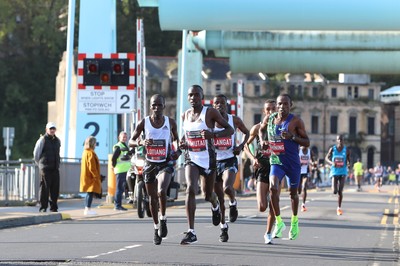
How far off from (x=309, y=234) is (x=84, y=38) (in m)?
18.6

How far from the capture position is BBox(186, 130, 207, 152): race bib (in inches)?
622

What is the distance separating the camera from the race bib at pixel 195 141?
622 inches

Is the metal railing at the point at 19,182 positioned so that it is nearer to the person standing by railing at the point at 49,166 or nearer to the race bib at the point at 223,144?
the person standing by railing at the point at 49,166

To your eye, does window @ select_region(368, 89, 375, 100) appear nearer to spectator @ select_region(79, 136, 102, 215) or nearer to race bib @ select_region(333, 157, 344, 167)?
race bib @ select_region(333, 157, 344, 167)

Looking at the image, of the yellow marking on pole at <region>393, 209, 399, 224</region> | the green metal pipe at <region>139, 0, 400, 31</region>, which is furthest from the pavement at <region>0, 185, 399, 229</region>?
the yellow marking on pole at <region>393, 209, 399, 224</region>

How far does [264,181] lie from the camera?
1733 cm

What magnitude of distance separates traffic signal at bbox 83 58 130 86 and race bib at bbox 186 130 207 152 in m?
14.1

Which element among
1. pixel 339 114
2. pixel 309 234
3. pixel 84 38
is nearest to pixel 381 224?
pixel 309 234

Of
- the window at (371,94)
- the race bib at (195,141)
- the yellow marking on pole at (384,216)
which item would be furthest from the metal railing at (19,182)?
the window at (371,94)

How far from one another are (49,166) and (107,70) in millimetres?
5628

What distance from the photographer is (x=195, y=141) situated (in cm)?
1582

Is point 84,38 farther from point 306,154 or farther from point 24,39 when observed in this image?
point 24,39

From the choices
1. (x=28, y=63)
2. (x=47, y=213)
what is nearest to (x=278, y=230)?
(x=47, y=213)

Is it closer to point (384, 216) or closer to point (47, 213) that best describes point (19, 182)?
point (47, 213)
